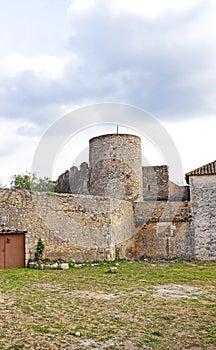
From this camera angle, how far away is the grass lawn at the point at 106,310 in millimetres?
6664

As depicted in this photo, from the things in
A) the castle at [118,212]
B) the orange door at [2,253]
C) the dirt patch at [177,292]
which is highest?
the castle at [118,212]

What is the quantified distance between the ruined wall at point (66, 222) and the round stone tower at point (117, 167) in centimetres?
399

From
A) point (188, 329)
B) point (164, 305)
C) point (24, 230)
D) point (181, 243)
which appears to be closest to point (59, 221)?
point (24, 230)

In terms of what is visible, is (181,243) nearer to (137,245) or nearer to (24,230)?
(137,245)

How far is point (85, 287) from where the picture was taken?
1160cm

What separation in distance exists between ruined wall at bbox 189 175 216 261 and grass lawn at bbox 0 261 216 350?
550 cm

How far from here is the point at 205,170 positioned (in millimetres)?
20391

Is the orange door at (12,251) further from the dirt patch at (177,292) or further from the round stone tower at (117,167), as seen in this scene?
the round stone tower at (117,167)

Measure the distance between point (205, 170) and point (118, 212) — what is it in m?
5.37

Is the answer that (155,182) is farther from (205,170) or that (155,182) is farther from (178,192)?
(205,170)

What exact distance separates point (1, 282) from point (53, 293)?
2.47 meters

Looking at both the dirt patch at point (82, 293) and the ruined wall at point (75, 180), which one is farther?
the ruined wall at point (75, 180)

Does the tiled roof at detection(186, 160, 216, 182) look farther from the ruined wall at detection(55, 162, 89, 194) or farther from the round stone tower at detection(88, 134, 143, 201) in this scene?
the ruined wall at detection(55, 162, 89, 194)

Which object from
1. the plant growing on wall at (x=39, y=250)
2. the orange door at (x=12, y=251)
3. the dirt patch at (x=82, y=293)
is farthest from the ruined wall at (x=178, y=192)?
the dirt patch at (x=82, y=293)
